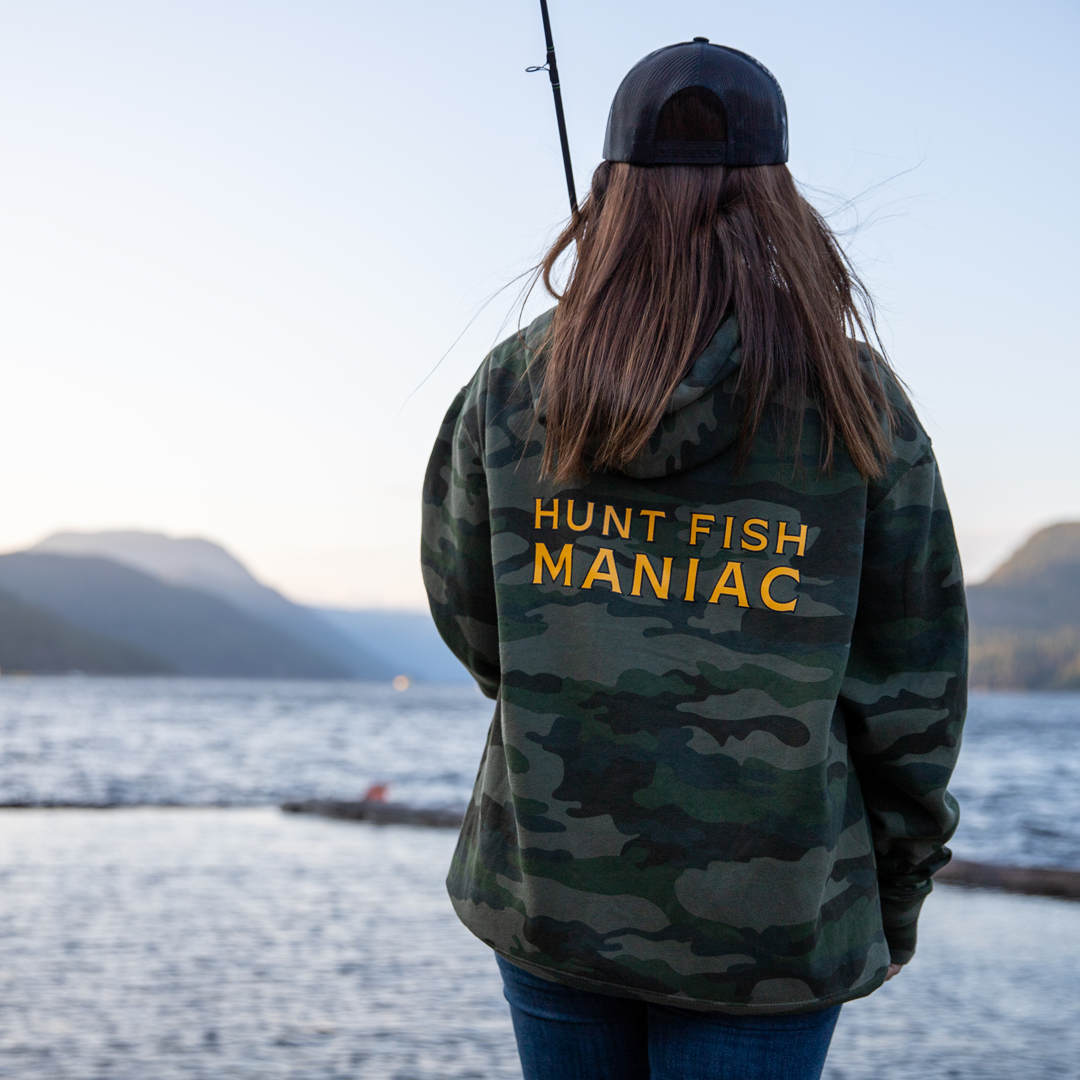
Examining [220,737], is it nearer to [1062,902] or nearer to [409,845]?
[409,845]

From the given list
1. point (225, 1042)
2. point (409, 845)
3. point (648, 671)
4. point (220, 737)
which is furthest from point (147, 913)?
point (220, 737)

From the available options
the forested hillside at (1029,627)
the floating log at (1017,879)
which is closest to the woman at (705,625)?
the floating log at (1017,879)

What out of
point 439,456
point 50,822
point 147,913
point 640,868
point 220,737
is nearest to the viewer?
point 640,868

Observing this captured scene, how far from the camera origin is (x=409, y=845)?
871 cm

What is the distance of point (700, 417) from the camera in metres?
1.00

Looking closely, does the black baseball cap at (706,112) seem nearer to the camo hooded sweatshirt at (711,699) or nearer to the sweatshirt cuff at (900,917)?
the camo hooded sweatshirt at (711,699)

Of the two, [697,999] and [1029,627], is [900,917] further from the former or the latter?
[1029,627]

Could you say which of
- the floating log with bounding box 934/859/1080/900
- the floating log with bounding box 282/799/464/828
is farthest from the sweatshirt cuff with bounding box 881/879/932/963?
the floating log with bounding box 282/799/464/828

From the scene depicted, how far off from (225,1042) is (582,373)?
3323 mm

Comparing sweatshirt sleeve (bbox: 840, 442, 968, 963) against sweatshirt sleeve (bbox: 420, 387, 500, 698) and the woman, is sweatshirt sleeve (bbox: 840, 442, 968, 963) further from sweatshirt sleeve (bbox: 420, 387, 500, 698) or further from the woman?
sweatshirt sleeve (bbox: 420, 387, 500, 698)

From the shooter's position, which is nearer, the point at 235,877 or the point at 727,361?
the point at 727,361

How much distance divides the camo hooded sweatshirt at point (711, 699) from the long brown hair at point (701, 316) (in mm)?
25

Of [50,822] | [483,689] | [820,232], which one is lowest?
[50,822]

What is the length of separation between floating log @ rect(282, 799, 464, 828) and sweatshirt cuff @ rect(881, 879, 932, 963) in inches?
360
